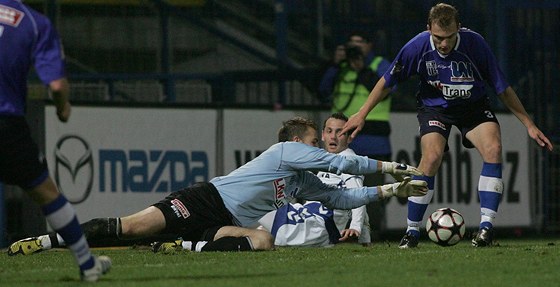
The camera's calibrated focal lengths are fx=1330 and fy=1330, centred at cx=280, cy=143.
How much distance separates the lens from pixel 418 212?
10703 mm

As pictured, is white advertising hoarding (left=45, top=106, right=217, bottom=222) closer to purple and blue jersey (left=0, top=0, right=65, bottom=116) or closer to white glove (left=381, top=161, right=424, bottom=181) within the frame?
white glove (left=381, top=161, right=424, bottom=181)

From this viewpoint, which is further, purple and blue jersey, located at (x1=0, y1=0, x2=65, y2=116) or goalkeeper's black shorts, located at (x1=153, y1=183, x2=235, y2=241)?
goalkeeper's black shorts, located at (x1=153, y1=183, x2=235, y2=241)

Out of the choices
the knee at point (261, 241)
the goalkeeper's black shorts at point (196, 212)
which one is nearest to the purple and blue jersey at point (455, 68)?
the knee at point (261, 241)

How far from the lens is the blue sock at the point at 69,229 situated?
7.45 metres

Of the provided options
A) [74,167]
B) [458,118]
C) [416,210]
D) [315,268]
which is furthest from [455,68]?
[74,167]

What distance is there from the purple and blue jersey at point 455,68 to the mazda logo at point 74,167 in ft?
12.7

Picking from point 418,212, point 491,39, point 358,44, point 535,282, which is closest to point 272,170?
point 418,212

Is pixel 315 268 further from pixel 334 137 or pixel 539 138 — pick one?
pixel 334 137

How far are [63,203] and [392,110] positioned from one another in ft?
25.7

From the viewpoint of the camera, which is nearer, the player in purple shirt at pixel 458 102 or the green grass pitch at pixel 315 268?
the green grass pitch at pixel 315 268

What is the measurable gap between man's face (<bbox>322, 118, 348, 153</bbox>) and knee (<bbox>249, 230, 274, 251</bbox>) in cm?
160

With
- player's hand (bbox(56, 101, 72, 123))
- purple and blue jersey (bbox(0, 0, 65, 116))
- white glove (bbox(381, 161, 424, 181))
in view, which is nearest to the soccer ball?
white glove (bbox(381, 161, 424, 181))

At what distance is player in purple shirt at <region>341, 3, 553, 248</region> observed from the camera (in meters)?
10.4

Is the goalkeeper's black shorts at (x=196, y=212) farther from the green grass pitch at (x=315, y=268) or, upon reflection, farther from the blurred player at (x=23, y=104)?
the blurred player at (x=23, y=104)
